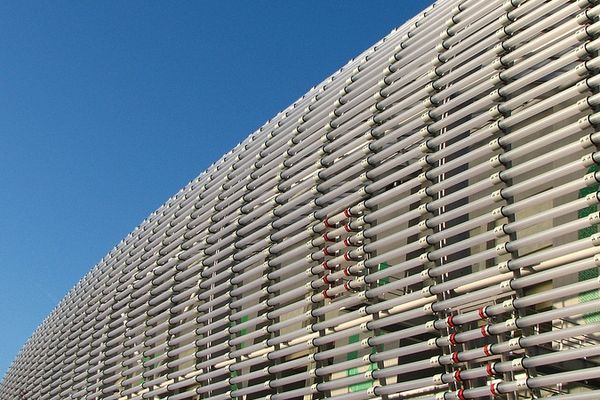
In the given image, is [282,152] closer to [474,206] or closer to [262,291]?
[262,291]

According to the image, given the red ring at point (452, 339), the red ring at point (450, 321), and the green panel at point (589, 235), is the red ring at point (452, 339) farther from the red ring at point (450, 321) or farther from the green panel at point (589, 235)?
the green panel at point (589, 235)

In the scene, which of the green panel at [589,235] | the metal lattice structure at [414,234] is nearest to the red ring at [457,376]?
the metal lattice structure at [414,234]

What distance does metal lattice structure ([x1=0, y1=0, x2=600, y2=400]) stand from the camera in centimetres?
845

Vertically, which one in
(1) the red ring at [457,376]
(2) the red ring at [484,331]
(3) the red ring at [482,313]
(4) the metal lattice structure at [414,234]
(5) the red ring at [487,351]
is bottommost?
(1) the red ring at [457,376]

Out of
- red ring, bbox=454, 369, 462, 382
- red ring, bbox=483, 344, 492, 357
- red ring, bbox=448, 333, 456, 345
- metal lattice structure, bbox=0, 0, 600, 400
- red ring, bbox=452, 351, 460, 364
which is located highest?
metal lattice structure, bbox=0, 0, 600, 400

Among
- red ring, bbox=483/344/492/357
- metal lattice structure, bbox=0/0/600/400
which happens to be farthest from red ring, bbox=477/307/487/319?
red ring, bbox=483/344/492/357

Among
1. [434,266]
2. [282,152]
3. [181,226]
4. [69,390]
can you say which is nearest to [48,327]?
[69,390]

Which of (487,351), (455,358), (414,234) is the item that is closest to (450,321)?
(455,358)

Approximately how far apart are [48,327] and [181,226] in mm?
13465

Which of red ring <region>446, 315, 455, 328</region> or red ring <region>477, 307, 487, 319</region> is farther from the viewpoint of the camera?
red ring <region>446, 315, 455, 328</region>

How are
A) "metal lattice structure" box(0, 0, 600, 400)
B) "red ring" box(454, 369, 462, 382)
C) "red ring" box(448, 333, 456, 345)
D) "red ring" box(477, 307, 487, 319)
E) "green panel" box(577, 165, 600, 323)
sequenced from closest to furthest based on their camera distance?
"green panel" box(577, 165, 600, 323) → "metal lattice structure" box(0, 0, 600, 400) → "red ring" box(477, 307, 487, 319) → "red ring" box(454, 369, 462, 382) → "red ring" box(448, 333, 456, 345)

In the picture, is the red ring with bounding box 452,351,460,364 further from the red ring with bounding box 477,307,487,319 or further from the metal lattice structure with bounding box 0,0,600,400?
the red ring with bounding box 477,307,487,319

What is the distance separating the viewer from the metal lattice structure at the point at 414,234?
8453 mm

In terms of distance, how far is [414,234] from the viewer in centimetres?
1043
